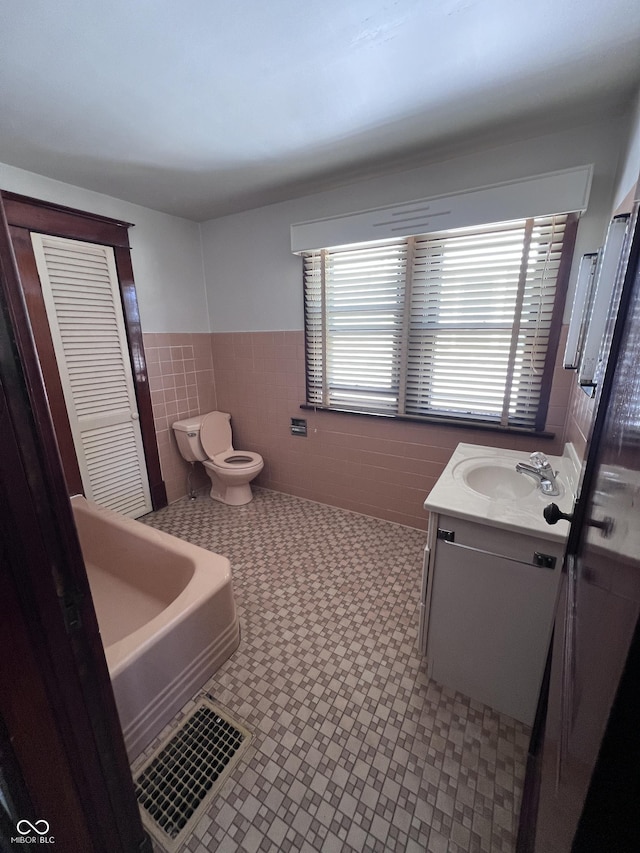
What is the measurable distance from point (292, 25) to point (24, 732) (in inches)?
75.2

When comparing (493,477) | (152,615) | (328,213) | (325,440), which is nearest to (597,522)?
(493,477)

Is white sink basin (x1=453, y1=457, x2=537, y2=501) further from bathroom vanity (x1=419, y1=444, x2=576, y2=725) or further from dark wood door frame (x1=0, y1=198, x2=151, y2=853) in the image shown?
dark wood door frame (x1=0, y1=198, x2=151, y2=853)

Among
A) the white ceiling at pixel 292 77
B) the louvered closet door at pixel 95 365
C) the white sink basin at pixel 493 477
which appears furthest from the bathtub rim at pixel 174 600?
the white ceiling at pixel 292 77

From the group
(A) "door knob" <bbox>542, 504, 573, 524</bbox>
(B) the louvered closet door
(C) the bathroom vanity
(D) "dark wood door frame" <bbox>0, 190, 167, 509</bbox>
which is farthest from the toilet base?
(A) "door knob" <bbox>542, 504, 573, 524</bbox>

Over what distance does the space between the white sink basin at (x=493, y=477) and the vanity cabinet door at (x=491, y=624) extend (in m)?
0.43

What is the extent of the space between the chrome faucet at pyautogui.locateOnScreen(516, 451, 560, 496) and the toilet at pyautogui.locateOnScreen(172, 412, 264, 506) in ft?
6.64

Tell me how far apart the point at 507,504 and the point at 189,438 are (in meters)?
2.40

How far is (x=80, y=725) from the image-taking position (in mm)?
639

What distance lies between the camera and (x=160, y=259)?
259 centimetres

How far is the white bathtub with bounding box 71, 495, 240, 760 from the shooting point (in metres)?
1.14

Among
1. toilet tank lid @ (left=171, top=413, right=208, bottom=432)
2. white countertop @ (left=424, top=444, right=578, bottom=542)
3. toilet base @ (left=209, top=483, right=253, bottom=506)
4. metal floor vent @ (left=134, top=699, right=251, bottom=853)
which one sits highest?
white countertop @ (left=424, top=444, right=578, bottom=542)

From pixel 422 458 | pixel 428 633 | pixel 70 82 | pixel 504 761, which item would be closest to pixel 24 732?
pixel 428 633

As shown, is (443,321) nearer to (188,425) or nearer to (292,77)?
(292,77)

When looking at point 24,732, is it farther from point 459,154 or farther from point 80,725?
point 459,154
